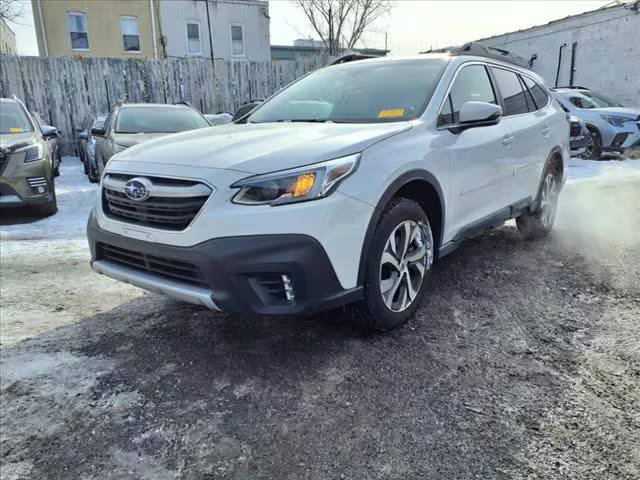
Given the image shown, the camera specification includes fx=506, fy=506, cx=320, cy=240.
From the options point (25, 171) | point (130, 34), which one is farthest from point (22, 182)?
point (130, 34)

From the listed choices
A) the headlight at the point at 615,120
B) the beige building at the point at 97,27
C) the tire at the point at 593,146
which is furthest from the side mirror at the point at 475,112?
the beige building at the point at 97,27

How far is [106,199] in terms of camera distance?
10.2 feet

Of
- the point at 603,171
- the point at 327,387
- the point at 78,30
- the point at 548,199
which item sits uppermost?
the point at 78,30

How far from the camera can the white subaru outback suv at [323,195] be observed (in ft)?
8.22

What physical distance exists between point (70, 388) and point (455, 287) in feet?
9.20

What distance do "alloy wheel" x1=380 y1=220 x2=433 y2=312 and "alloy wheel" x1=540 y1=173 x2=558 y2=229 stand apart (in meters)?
2.40

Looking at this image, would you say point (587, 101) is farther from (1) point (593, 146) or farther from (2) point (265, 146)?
(2) point (265, 146)

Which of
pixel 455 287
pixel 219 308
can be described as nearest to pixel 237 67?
pixel 455 287

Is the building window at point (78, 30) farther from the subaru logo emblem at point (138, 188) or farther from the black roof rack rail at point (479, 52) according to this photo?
the subaru logo emblem at point (138, 188)

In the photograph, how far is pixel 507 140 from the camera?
419cm

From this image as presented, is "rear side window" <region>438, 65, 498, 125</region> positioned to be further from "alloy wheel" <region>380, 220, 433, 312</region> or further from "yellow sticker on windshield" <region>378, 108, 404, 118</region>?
"alloy wheel" <region>380, 220, 433, 312</region>

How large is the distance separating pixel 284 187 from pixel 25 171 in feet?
17.4

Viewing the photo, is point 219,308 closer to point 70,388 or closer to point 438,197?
point 70,388

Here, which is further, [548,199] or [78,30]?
[78,30]
